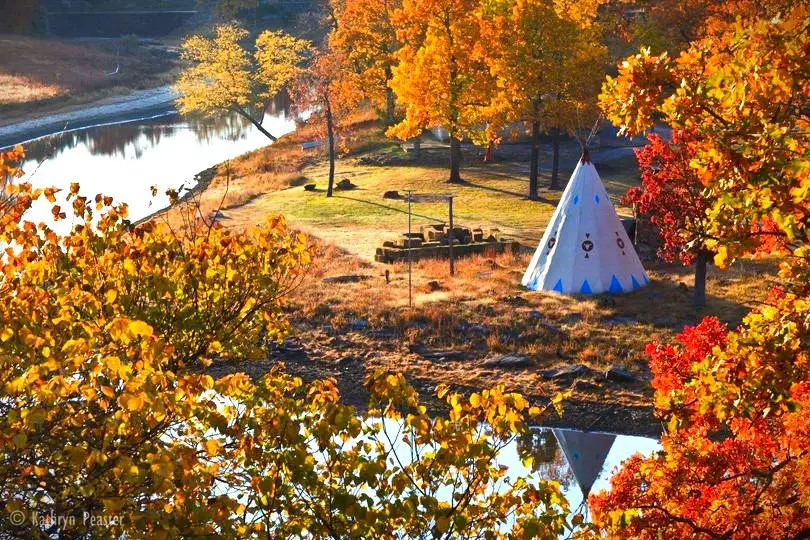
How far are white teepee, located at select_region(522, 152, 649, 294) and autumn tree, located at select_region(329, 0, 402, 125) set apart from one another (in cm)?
2799

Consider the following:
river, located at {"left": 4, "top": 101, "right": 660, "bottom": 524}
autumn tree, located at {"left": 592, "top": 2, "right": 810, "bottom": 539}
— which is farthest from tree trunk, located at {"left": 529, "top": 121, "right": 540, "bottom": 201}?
autumn tree, located at {"left": 592, "top": 2, "right": 810, "bottom": 539}

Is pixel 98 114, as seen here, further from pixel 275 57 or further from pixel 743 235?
pixel 743 235

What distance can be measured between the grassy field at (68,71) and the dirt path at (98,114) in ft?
4.06

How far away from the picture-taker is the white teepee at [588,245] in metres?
27.0

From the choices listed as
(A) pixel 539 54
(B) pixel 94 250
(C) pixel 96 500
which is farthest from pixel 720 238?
(A) pixel 539 54

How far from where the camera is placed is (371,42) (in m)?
54.9

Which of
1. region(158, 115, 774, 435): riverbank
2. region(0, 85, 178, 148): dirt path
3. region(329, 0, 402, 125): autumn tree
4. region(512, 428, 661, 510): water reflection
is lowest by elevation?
region(512, 428, 661, 510): water reflection

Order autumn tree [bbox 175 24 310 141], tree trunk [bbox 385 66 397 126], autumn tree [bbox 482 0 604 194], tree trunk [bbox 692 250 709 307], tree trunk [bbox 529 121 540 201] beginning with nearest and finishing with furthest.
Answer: tree trunk [bbox 692 250 709 307]
autumn tree [bbox 482 0 604 194]
tree trunk [bbox 529 121 540 201]
tree trunk [bbox 385 66 397 126]
autumn tree [bbox 175 24 310 141]

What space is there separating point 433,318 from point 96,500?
745 inches

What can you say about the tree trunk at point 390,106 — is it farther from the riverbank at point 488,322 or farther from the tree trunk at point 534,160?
the riverbank at point 488,322

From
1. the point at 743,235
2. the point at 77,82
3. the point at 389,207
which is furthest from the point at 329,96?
the point at 77,82

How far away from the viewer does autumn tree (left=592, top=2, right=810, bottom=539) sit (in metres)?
7.62

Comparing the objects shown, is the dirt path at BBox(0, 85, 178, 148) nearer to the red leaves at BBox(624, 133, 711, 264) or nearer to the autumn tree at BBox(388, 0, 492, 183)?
the autumn tree at BBox(388, 0, 492, 183)

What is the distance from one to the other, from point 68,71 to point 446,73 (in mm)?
54941
